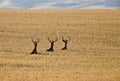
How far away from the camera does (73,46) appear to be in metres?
35.5

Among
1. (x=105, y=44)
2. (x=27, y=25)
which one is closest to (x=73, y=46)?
(x=105, y=44)

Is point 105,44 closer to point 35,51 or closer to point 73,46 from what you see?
point 73,46

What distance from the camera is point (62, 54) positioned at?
3033 cm

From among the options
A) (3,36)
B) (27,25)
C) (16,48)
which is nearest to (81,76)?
(16,48)

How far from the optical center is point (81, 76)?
72.0 feet

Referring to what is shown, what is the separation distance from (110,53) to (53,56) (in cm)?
421

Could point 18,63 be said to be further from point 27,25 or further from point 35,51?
point 27,25

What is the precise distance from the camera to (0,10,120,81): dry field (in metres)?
22.3

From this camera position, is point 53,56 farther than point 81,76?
Yes

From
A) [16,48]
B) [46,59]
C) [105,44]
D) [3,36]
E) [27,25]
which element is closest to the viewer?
[46,59]

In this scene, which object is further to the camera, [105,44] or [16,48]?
[105,44]

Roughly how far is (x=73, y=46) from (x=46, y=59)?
8021mm

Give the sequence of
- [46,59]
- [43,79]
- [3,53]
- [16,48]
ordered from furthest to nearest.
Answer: [16,48] < [3,53] < [46,59] < [43,79]

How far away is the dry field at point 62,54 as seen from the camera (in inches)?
879
